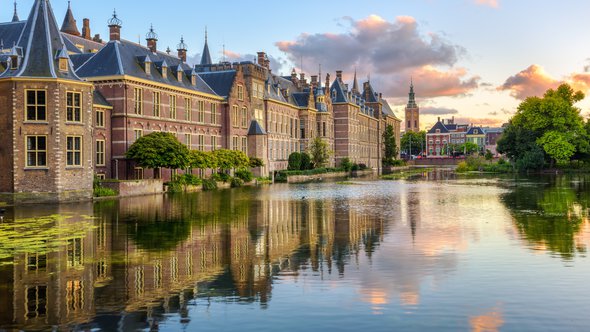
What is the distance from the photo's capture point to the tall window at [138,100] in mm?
47419

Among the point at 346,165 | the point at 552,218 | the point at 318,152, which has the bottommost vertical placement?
the point at 552,218

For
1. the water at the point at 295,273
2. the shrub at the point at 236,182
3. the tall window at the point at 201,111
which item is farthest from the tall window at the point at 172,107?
the water at the point at 295,273

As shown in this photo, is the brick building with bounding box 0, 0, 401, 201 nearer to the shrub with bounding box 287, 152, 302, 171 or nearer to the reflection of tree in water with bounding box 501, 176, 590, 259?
the shrub with bounding box 287, 152, 302, 171

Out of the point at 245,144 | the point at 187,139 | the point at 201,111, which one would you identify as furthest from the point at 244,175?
the point at 245,144

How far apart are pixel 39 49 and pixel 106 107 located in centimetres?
972

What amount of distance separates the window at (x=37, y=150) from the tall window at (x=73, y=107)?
206 centimetres

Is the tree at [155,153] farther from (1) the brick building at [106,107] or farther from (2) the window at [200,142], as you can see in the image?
(2) the window at [200,142]

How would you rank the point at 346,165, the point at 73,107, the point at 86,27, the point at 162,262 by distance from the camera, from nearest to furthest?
the point at 162,262, the point at 73,107, the point at 86,27, the point at 346,165

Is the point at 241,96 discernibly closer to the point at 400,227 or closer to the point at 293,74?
the point at 293,74

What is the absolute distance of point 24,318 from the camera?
32.8 ft

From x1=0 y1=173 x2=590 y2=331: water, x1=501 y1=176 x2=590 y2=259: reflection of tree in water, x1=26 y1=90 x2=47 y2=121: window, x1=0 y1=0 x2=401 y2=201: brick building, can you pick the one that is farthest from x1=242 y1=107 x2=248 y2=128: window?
x1=0 y1=173 x2=590 y2=331: water

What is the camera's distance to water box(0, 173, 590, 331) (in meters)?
9.99

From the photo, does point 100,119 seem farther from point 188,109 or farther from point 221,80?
point 221,80

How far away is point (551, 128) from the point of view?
8706cm
